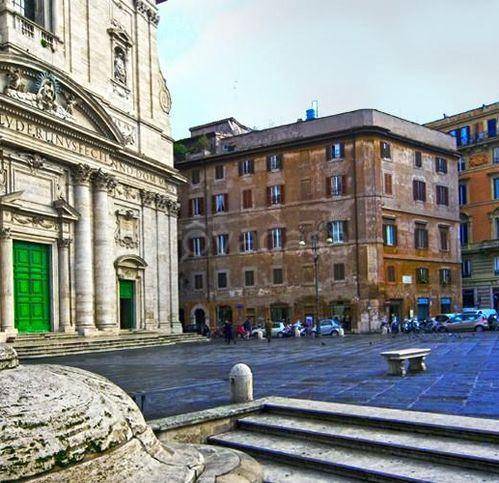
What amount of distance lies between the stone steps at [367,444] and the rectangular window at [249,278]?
1474 inches

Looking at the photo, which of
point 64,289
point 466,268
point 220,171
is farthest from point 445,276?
point 64,289

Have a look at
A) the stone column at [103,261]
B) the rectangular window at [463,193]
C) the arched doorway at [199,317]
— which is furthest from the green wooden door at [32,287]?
the rectangular window at [463,193]

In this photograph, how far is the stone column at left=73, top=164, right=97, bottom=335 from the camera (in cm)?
2728

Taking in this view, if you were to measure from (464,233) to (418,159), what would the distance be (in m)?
11.4

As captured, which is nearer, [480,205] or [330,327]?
[330,327]

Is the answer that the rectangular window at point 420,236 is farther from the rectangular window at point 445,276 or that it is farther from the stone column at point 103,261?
the stone column at point 103,261

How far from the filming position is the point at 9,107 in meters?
23.3

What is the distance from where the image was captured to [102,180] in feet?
95.0

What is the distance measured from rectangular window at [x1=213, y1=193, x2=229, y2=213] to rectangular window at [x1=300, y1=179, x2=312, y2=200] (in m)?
6.22

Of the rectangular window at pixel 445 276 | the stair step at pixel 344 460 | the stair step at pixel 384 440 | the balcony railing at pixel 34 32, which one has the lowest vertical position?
the stair step at pixel 344 460

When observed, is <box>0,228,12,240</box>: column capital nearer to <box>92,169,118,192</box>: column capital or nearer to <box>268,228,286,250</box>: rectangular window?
<box>92,169,118,192</box>: column capital

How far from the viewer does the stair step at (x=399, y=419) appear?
629 cm

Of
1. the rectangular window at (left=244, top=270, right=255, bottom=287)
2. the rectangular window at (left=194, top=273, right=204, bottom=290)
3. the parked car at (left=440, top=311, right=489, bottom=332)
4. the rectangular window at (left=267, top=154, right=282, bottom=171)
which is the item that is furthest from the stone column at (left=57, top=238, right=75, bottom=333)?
the parked car at (left=440, top=311, right=489, bottom=332)

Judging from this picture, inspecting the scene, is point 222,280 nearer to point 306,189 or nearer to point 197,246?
point 197,246
